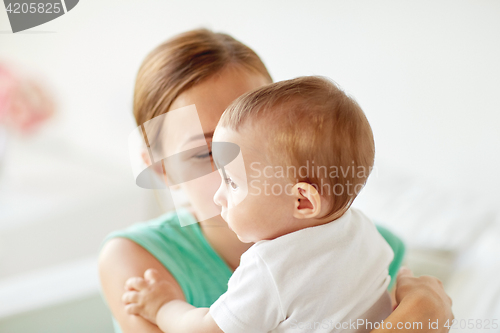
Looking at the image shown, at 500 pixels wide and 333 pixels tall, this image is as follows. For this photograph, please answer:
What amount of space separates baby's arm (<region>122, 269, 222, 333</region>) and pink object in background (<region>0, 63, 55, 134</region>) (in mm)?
318

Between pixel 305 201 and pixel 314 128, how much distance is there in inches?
3.1

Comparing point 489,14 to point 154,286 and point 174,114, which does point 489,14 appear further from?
point 154,286

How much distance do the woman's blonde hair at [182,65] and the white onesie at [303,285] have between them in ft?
0.77

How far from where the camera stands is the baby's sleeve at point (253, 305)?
0.40 m

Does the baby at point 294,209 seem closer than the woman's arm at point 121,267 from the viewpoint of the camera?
Yes

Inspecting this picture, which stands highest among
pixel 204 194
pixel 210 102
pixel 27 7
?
pixel 27 7

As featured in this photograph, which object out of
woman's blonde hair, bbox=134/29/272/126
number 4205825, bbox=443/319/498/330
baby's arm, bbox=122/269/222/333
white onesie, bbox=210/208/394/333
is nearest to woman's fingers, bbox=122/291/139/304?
baby's arm, bbox=122/269/222/333

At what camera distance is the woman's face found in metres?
0.51

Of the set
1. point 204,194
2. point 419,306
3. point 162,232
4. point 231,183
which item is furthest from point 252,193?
point 162,232

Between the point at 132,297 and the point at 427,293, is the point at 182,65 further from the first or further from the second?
the point at 427,293

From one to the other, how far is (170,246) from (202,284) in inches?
3.2

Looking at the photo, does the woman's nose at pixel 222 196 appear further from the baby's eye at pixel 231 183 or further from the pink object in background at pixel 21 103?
the pink object in background at pixel 21 103

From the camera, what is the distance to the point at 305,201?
0.43 metres

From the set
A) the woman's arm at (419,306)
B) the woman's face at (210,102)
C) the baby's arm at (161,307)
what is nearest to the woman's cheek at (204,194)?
the woman's face at (210,102)
